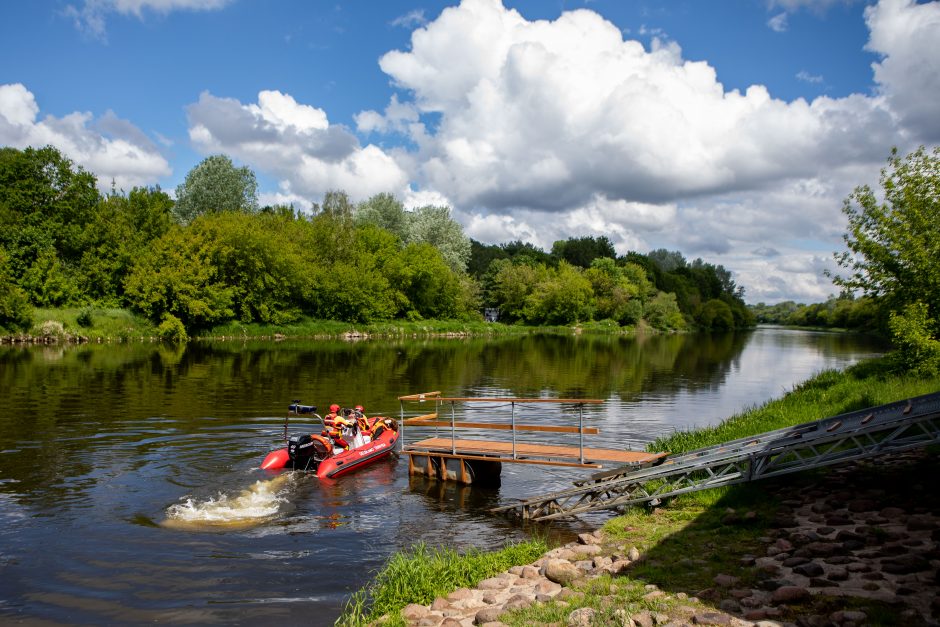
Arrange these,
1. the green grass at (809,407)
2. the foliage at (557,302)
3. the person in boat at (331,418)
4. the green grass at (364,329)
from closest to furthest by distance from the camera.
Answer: the green grass at (809,407) < the person in boat at (331,418) < the green grass at (364,329) < the foliage at (557,302)

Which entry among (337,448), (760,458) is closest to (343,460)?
(337,448)

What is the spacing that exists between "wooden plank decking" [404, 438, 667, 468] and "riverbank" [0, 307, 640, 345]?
5166cm

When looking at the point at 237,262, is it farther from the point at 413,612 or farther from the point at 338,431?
the point at 413,612

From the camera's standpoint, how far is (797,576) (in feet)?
26.4

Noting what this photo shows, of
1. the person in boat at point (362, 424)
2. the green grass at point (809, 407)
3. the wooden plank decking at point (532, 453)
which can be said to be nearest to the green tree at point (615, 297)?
the green grass at point (809, 407)

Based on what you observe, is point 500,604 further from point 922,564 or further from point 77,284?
point 77,284

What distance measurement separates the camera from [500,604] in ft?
28.3

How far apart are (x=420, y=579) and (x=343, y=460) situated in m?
8.47

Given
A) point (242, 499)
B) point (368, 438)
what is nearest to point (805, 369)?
point (368, 438)

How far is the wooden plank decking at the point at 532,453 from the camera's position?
49.9 ft

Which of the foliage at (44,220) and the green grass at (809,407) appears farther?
the foliage at (44,220)

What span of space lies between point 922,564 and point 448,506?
9576 mm

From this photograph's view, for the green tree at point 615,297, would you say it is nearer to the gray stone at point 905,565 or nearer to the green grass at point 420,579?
the green grass at point 420,579

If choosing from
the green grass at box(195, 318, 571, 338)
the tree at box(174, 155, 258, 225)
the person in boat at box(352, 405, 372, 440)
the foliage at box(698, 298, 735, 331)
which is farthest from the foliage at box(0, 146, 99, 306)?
the foliage at box(698, 298, 735, 331)
